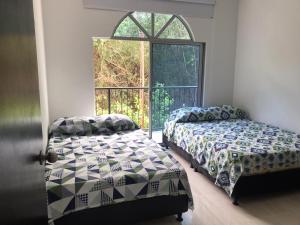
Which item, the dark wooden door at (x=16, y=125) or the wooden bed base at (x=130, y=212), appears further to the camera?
the wooden bed base at (x=130, y=212)

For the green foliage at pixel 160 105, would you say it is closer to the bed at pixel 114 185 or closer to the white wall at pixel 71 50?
the white wall at pixel 71 50

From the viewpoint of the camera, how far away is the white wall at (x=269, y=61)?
337 centimetres

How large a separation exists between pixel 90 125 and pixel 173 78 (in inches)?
67.2

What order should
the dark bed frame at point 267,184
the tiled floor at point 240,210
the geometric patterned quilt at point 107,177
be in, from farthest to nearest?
the dark bed frame at point 267,184 → the tiled floor at point 240,210 → the geometric patterned quilt at point 107,177

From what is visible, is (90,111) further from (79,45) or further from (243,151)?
(243,151)

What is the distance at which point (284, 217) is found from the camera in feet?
7.73

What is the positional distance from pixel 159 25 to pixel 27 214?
3712 millimetres

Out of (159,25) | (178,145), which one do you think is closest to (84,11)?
(159,25)

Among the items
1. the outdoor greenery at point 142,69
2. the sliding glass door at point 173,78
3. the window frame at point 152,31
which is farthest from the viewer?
the sliding glass door at point 173,78

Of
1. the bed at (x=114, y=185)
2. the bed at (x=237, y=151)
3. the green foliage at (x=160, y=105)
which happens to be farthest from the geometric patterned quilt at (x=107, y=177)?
the green foliage at (x=160, y=105)

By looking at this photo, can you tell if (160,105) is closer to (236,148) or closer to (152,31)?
(152,31)

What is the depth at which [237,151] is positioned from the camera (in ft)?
8.71

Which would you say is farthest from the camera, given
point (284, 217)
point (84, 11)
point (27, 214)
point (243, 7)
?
point (243, 7)

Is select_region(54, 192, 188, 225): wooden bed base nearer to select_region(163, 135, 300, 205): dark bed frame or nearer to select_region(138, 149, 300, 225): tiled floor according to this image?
select_region(138, 149, 300, 225): tiled floor
